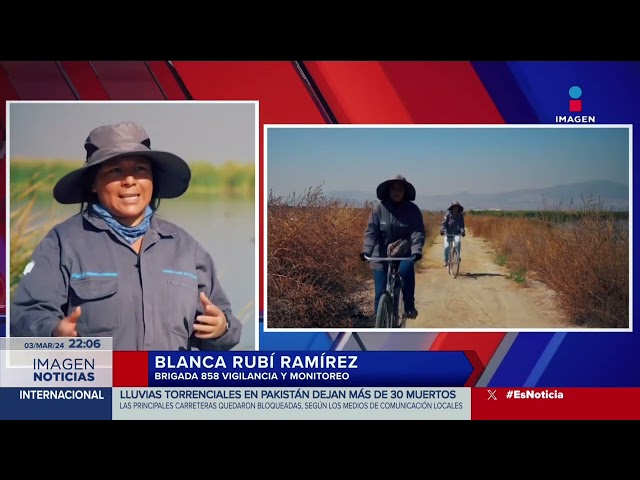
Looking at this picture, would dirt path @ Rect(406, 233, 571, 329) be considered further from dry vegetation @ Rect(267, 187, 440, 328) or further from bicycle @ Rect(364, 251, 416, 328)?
dry vegetation @ Rect(267, 187, 440, 328)

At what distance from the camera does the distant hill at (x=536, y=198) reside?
6898mm

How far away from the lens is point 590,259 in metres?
6.92

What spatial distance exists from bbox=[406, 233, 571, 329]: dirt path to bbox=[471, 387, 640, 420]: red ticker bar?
Answer: 0.47m

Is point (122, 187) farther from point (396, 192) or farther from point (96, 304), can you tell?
point (396, 192)

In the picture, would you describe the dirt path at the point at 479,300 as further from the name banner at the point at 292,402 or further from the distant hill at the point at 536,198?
the name banner at the point at 292,402

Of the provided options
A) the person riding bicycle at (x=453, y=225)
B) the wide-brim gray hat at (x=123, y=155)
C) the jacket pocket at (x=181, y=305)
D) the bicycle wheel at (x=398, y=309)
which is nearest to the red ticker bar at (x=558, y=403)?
the bicycle wheel at (x=398, y=309)

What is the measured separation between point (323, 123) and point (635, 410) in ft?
9.60

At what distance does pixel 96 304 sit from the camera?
673 centimetres

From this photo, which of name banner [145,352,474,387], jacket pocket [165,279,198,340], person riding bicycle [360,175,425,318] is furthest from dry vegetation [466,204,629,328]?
jacket pocket [165,279,198,340]

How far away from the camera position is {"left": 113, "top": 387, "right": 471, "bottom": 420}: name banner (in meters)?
6.93

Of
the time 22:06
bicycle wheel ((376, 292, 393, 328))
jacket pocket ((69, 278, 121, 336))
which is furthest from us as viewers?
bicycle wheel ((376, 292, 393, 328))

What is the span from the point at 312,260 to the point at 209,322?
0.82 meters
